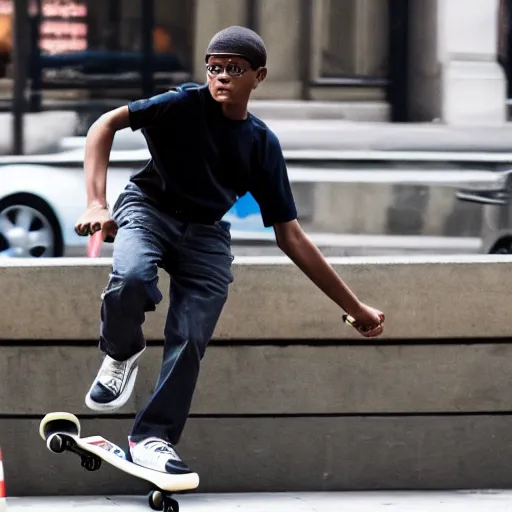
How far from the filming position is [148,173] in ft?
14.0

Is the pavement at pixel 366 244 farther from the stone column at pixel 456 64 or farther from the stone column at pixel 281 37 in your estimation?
the stone column at pixel 281 37

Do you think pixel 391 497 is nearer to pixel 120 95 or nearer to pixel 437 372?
pixel 437 372

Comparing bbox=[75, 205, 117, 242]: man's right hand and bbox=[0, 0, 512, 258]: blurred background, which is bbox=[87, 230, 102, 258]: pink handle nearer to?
bbox=[0, 0, 512, 258]: blurred background

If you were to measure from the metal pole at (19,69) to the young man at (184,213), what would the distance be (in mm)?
1679

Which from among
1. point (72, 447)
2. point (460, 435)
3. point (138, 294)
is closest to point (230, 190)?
point (138, 294)

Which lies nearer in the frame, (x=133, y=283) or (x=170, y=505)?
(x=133, y=283)

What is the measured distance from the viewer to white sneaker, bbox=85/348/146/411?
418cm

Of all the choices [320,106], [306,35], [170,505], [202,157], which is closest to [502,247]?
[320,106]

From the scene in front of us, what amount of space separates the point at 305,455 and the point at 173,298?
4.20 ft

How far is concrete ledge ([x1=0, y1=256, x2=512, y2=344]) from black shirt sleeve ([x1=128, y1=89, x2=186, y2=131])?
3.78ft

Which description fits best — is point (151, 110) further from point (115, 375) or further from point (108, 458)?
point (108, 458)

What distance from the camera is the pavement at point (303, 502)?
4902mm

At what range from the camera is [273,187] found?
13.9 feet

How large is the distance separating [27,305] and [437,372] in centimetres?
166
